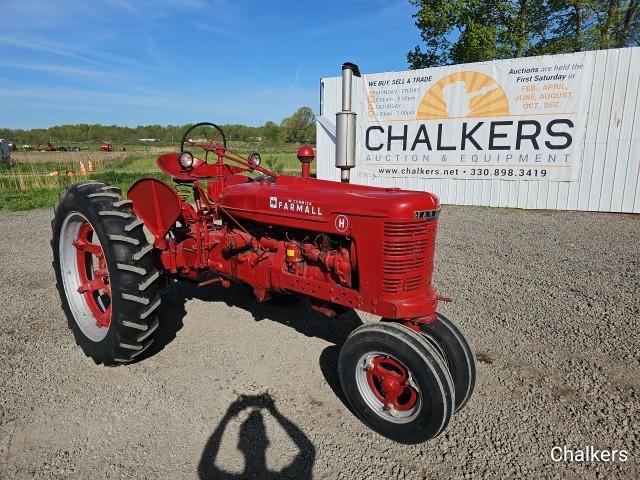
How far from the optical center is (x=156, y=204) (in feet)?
11.6

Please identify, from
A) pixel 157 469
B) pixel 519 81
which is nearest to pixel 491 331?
pixel 157 469

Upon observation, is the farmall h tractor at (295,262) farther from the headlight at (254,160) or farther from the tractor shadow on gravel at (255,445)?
the tractor shadow on gravel at (255,445)

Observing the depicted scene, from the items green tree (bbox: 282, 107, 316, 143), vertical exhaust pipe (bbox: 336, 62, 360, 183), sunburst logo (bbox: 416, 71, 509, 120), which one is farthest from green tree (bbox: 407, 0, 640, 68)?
green tree (bbox: 282, 107, 316, 143)

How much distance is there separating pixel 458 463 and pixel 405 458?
0.28m

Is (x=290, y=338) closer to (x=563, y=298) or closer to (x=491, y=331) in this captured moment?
(x=491, y=331)

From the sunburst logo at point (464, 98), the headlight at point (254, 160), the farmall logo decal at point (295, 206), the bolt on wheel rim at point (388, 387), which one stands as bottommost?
the bolt on wheel rim at point (388, 387)

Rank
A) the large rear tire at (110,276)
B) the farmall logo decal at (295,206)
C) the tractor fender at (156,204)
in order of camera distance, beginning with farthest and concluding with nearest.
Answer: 1. the tractor fender at (156,204)
2. the large rear tire at (110,276)
3. the farmall logo decal at (295,206)

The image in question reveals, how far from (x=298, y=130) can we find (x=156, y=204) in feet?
222

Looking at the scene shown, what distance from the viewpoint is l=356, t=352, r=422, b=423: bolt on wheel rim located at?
2.46 m

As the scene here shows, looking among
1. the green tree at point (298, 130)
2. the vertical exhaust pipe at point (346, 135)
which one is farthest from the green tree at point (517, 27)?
the green tree at point (298, 130)

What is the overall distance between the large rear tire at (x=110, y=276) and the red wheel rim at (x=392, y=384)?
163cm

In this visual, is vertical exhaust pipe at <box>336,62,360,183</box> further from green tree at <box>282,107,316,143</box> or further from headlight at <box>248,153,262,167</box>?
green tree at <box>282,107,316,143</box>

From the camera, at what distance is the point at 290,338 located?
3740 mm

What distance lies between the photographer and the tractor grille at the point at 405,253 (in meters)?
2.51
